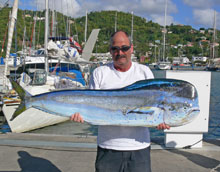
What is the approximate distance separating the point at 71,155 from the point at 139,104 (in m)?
2.20

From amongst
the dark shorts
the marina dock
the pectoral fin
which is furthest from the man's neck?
the marina dock

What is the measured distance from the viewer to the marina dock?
11.6 ft

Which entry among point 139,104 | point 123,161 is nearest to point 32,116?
point 123,161

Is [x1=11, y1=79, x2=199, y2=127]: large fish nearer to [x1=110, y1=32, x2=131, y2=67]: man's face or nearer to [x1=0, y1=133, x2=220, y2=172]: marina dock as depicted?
[x1=110, y1=32, x2=131, y2=67]: man's face

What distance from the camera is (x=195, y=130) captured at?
421 centimetres

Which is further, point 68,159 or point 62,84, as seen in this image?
point 62,84

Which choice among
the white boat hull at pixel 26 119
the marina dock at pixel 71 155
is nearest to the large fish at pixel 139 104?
the marina dock at pixel 71 155

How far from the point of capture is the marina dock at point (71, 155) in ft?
11.6

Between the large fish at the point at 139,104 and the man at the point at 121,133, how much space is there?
92 mm

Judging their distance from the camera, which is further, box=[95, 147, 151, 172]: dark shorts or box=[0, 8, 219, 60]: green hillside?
box=[0, 8, 219, 60]: green hillside

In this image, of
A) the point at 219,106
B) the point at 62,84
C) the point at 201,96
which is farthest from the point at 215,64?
the point at 201,96

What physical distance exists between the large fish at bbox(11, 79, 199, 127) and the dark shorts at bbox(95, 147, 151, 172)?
0.86 ft

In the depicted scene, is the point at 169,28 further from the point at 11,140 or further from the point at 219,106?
the point at 11,140

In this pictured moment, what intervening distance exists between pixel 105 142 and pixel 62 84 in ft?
28.6
